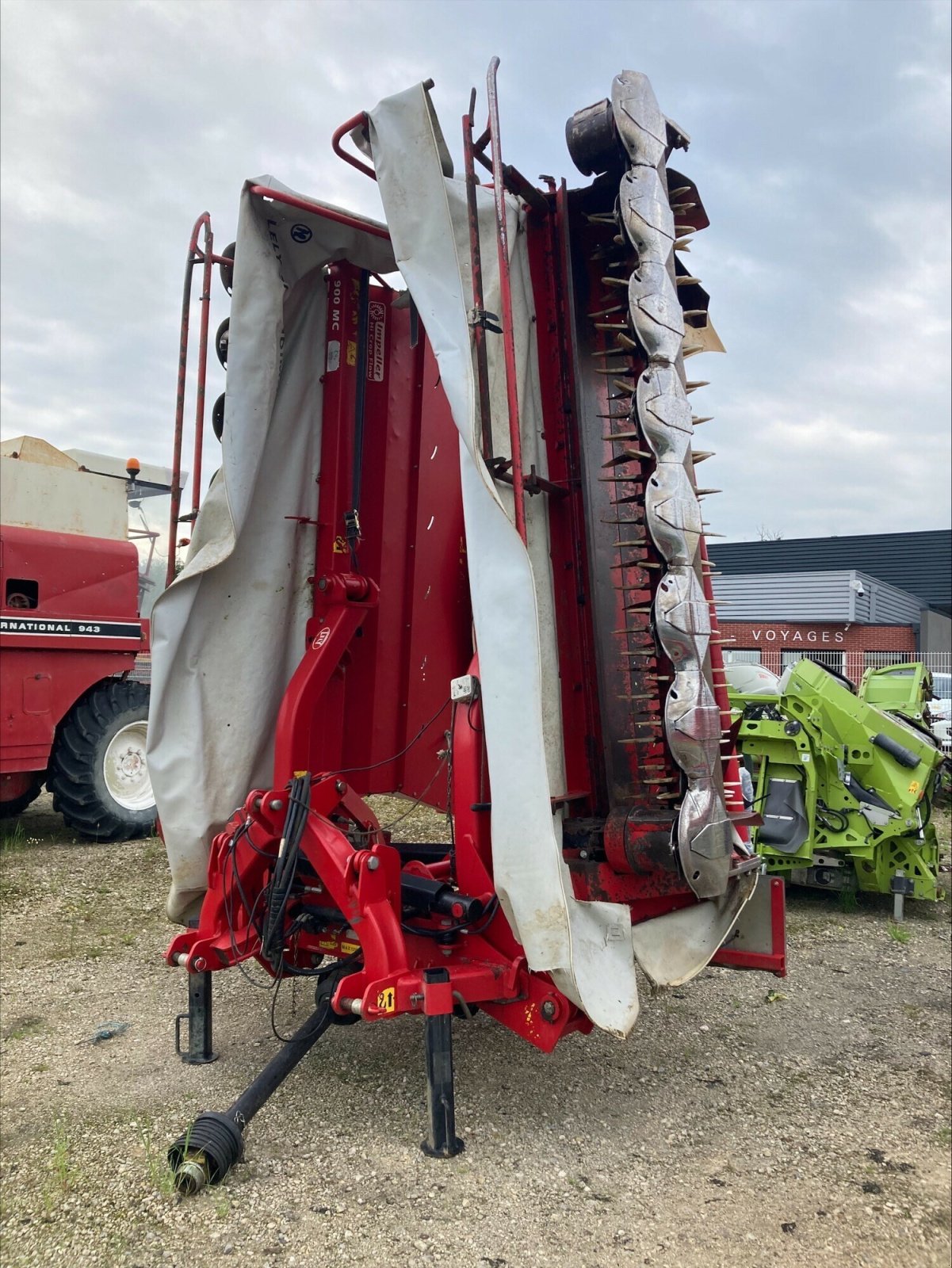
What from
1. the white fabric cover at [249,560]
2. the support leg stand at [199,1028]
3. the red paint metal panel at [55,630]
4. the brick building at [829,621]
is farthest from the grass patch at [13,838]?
the brick building at [829,621]

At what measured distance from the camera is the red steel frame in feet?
9.61

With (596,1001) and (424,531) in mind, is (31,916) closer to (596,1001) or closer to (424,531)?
(424,531)

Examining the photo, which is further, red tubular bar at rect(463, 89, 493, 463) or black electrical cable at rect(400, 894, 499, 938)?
black electrical cable at rect(400, 894, 499, 938)

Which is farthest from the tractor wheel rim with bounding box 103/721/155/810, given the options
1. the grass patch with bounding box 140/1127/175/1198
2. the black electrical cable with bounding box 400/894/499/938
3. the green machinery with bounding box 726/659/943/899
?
the black electrical cable with bounding box 400/894/499/938

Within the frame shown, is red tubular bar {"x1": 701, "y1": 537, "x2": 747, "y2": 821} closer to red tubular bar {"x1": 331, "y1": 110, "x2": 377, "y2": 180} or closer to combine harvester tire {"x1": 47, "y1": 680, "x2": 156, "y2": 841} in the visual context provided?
red tubular bar {"x1": 331, "y1": 110, "x2": 377, "y2": 180}

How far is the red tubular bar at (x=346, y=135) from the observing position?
3.04m

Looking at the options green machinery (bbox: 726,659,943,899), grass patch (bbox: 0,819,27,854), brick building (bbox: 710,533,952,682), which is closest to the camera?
green machinery (bbox: 726,659,943,899)

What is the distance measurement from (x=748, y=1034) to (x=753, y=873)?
1.13 m

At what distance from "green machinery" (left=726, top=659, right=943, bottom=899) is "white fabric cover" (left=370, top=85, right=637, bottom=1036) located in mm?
3123

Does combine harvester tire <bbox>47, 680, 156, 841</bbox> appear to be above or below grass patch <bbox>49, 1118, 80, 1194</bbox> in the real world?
above

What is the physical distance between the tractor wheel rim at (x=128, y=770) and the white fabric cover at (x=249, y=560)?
417 cm

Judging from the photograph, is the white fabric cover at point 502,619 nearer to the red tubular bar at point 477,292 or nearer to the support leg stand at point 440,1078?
the red tubular bar at point 477,292

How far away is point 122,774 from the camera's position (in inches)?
306

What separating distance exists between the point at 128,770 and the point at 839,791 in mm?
5316
